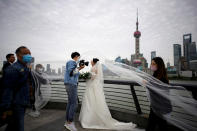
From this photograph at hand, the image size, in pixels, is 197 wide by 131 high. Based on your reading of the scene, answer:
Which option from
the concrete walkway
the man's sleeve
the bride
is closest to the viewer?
the man's sleeve

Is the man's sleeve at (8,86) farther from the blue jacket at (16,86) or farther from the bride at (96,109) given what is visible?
the bride at (96,109)

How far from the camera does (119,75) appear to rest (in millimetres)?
3213

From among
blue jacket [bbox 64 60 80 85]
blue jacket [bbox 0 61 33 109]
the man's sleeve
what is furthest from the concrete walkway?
the man's sleeve

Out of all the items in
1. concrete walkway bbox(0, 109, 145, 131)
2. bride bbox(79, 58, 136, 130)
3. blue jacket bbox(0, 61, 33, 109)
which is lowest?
concrete walkway bbox(0, 109, 145, 131)

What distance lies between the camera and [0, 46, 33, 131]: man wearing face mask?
1744 mm

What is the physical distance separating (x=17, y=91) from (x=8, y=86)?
0.18 metres

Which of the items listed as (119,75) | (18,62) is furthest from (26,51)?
(119,75)

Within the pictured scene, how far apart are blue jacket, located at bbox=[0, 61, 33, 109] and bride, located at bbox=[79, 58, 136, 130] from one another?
190 centimetres

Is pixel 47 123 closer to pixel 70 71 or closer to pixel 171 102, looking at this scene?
pixel 70 71

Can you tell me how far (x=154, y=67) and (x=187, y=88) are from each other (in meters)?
0.71

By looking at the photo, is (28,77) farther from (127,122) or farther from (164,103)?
(127,122)

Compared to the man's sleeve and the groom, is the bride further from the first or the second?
the man's sleeve

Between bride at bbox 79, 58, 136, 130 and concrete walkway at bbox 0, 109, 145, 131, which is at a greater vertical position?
bride at bbox 79, 58, 136, 130

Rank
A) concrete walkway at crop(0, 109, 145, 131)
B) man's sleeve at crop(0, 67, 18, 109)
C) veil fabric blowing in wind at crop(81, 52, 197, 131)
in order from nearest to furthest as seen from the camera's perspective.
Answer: man's sleeve at crop(0, 67, 18, 109) < veil fabric blowing in wind at crop(81, 52, 197, 131) < concrete walkway at crop(0, 109, 145, 131)
